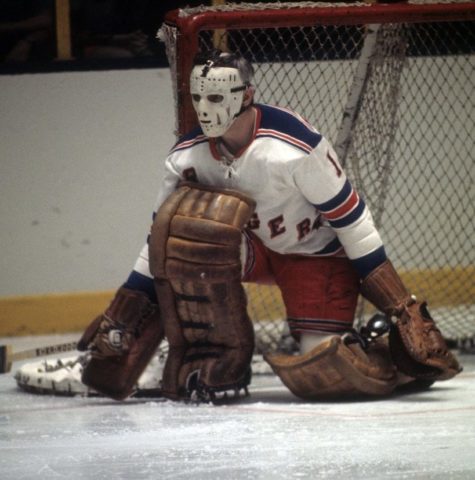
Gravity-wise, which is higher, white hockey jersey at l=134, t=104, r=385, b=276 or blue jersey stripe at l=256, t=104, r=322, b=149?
blue jersey stripe at l=256, t=104, r=322, b=149

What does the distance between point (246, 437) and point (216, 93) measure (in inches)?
37.6

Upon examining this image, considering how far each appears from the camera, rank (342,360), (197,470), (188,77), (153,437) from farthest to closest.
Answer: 1. (188,77)
2. (342,360)
3. (153,437)
4. (197,470)

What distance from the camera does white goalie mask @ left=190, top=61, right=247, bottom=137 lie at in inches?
178

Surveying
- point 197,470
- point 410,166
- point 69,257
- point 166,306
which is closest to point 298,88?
point 410,166

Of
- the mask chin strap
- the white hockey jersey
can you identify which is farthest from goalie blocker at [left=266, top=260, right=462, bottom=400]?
the mask chin strap

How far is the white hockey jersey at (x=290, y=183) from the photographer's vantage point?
4527 millimetres

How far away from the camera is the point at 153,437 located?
421 cm

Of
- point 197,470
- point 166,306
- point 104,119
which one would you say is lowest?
point 197,470

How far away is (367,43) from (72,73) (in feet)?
4.46

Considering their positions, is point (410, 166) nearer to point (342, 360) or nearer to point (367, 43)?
point (367, 43)

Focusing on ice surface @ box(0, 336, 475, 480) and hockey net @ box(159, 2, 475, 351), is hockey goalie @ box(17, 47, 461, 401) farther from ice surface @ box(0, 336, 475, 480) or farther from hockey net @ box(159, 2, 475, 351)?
hockey net @ box(159, 2, 475, 351)

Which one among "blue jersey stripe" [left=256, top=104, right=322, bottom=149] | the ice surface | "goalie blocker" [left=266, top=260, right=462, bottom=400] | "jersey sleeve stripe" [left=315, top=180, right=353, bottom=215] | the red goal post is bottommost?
the ice surface

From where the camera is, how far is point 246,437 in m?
4.17

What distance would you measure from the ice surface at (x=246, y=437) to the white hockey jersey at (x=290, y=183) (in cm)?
45
